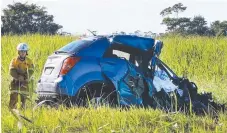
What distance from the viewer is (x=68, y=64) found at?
7.43 meters

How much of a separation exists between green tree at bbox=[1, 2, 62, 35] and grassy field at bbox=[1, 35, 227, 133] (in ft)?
10.3

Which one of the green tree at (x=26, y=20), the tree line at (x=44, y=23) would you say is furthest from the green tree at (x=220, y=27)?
the green tree at (x=26, y=20)

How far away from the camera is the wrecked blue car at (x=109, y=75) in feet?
24.1

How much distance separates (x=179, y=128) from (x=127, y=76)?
2372 millimetres

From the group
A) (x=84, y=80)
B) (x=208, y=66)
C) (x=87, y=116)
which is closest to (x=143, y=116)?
(x=87, y=116)

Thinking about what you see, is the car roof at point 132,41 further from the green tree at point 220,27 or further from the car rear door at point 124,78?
the green tree at point 220,27

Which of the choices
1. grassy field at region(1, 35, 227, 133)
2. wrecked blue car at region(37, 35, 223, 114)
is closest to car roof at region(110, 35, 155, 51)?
wrecked blue car at region(37, 35, 223, 114)

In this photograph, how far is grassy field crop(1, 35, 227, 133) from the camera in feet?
16.8

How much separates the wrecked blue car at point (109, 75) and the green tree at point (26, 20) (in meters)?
12.6

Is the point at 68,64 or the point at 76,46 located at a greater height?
the point at 76,46

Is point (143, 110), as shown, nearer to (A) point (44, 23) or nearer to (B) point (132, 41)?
(B) point (132, 41)

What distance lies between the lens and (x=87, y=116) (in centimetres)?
574

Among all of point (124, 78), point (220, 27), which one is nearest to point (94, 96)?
point (124, 78)

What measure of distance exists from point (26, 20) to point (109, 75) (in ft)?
50.3
